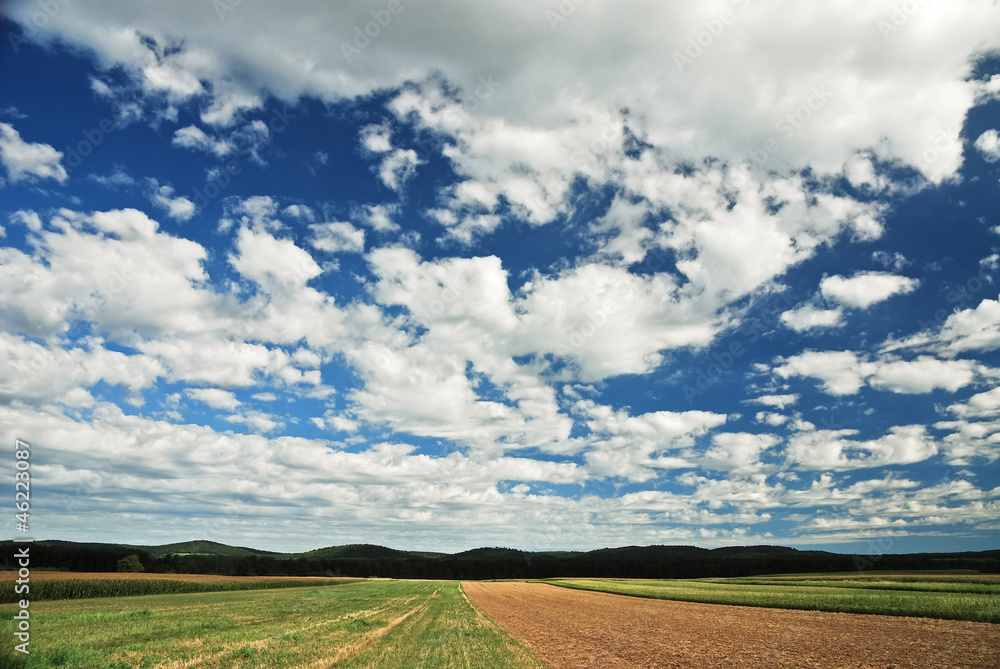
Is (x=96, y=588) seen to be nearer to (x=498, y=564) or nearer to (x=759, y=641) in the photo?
(x=759, y=641)

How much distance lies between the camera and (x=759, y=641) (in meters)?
23.9

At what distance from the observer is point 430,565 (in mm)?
192750

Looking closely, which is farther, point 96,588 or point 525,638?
point 96,588

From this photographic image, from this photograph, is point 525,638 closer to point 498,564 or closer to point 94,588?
point 94,588

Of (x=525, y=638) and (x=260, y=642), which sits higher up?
(x=260, y=642)


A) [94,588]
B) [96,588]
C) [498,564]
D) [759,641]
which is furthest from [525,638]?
[498,564]

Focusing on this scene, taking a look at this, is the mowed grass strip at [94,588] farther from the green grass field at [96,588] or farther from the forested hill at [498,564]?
the forested hill at [498,564]

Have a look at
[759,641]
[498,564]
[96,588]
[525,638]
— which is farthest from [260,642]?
[498,564]

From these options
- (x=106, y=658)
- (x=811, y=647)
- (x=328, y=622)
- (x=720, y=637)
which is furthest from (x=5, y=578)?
(x=811, y=647)

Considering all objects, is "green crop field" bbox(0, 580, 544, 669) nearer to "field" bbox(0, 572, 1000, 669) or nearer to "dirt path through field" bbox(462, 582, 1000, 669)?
"field" bbox(0, 572, 1000, 669)

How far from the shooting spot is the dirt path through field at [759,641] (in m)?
19.0

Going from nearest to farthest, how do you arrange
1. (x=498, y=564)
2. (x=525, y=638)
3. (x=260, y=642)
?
(x=260, y=642), (x=525, y=638), (x=498, y=564)

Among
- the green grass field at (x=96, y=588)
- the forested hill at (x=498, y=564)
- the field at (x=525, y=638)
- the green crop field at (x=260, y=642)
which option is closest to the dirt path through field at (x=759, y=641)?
the field at (x=525, y=638)

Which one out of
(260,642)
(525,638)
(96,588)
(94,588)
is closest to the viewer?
(260,642)
